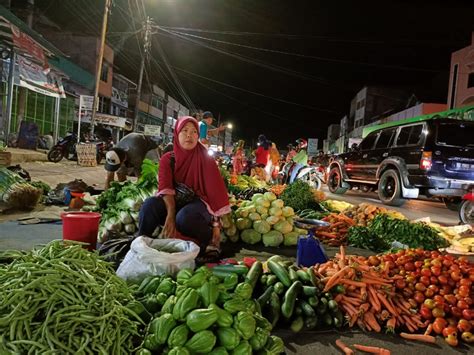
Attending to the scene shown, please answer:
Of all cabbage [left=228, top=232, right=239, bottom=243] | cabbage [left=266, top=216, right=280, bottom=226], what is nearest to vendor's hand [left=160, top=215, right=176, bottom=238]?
cabbage [left=228, top=232, right=239, bottom=243]

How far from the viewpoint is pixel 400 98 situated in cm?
5381

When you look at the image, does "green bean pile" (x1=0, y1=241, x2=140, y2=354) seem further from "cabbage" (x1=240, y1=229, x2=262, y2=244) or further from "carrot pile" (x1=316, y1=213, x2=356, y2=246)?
"carrot pile" (x1=316, y1=213, x2=356, y2=246)

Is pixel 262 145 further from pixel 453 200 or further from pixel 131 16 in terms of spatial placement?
pixel 131 16

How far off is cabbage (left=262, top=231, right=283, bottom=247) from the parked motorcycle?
6397 mm

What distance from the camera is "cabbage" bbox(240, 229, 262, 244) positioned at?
219 inches

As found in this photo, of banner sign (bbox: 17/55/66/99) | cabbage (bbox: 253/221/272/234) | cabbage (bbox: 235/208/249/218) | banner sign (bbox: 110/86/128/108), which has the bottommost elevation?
cabbage (bbox: 253/221/272/234)

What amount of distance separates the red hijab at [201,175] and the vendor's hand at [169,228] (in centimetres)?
44

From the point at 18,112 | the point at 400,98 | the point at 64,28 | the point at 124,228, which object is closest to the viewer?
the point at 124,228

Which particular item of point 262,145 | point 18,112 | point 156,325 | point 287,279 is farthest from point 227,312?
point 18,112

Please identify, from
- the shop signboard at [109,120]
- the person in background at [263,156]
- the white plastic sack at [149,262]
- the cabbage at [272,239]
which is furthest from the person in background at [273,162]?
Result: the shop signboard at [109,120]

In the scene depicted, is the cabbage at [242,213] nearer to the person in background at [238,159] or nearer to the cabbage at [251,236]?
the cabbage at [251,236]

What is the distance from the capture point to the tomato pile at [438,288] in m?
3.09

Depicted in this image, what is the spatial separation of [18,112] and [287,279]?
698 inches

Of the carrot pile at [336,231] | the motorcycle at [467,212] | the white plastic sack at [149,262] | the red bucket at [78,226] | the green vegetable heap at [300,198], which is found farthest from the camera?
the motorcycle at [467,212]
